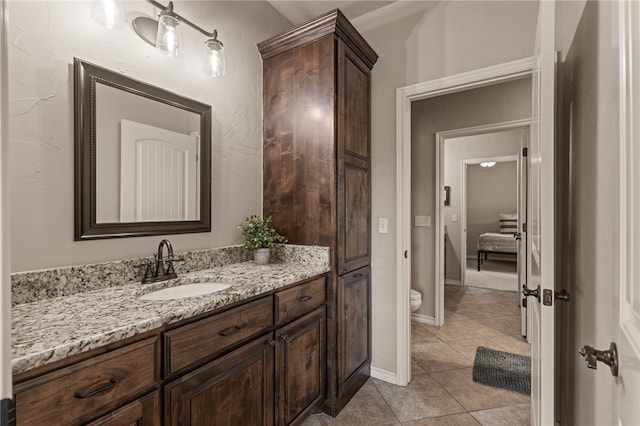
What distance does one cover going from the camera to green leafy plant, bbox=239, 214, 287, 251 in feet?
6.42

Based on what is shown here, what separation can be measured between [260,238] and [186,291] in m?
0.58

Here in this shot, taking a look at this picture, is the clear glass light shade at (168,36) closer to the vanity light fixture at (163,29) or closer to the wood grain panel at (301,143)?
the vanity light fixture at (163,29)

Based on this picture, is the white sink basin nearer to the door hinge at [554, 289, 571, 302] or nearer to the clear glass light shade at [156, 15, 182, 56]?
the clear glass light shade at [156, 15, 182, 56]

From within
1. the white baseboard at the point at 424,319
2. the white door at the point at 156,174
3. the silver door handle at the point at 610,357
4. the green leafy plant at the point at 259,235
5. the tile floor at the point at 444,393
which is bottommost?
the tile floor at the point at 444,393

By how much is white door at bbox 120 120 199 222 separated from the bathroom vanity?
14.3 inches

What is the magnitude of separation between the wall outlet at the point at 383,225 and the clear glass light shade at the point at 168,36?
1.63 meters

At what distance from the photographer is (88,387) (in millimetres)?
831

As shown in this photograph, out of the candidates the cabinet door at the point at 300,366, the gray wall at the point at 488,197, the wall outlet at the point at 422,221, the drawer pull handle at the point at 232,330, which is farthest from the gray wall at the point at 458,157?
the drawer pull handle at the point at 232,330

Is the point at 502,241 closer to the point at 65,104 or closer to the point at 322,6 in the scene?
the point at 322,6

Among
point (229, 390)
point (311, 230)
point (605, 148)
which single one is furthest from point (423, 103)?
point (229, 390)

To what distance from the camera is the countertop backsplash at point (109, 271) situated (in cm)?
114

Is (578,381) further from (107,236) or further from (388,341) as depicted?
(107,236)

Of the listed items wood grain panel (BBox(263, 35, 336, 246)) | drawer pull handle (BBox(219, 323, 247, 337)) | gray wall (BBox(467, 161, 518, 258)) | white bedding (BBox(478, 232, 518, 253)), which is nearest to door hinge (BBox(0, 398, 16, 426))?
drawer pull handle (BBox(219, 323, 247, 337))

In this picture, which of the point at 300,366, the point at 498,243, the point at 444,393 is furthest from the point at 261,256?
the point at 498,243
